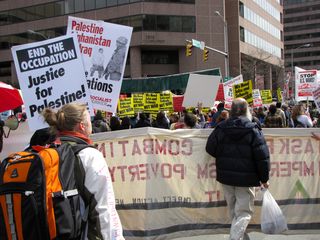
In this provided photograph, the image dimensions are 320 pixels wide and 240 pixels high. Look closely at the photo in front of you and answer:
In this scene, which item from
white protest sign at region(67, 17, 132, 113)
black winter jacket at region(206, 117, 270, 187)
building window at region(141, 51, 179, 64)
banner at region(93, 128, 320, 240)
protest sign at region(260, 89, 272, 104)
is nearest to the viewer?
black winter jacket at region(206, 117, 270, 187)

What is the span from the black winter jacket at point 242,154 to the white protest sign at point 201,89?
359 inches

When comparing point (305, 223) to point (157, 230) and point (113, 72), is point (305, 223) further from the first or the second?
point (113, 72)

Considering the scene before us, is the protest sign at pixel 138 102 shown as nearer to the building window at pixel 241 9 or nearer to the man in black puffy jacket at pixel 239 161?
the man in black puffy jacket at pixel 239 161

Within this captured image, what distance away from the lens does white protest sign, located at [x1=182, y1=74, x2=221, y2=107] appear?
1431 centimetres

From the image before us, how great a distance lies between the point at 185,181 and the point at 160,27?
174 feet

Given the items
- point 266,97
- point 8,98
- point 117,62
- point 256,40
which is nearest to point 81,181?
point 8,98

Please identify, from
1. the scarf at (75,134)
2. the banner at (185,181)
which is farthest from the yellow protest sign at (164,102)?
the scarf at (75,134)

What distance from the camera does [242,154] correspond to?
512cm

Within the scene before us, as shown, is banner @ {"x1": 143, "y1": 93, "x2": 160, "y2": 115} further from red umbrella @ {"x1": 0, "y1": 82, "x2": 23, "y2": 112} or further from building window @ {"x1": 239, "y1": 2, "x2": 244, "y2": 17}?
building window @ {"x1": 239, "y1": 2, "x2": 244, "y2": 17}

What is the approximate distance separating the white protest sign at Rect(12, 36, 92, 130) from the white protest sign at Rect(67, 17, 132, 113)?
1.48 m

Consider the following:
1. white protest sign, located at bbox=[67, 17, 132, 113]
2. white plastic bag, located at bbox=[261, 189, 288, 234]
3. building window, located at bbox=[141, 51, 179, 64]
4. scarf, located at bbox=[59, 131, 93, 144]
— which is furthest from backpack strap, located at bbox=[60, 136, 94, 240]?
building window, located at bbox=[141, 51, 179, 64]

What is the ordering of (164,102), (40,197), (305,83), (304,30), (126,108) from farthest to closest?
1. (304,30)
2. (126,108)
3. (164,102)
4. (305,83)
5. (40,197)

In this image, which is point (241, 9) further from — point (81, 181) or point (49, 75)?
point (81, 181)

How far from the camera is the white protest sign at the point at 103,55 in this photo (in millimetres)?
7199
